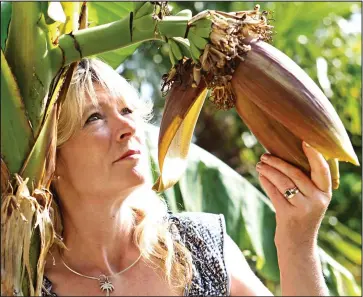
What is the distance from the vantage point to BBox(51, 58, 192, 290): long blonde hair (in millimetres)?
1552

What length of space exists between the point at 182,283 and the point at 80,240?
0.81 feet

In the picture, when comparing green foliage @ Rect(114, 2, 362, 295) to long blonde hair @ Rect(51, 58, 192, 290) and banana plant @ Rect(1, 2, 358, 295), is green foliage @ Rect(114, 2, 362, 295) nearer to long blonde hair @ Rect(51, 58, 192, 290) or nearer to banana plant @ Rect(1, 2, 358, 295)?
long blonde hair @ Rect(51, 58, 192, 290)

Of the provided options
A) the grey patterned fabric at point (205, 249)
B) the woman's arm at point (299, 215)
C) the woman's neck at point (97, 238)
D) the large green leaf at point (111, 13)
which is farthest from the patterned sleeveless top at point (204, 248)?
the large green leaf at point (111, 13)

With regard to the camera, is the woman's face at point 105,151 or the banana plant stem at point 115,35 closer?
the banana plant stem at point 115,35

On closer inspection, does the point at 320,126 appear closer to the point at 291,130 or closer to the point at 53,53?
the point at 291,130

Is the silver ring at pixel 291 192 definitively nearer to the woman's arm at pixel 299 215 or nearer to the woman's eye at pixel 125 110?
the woman's arm at pixel 299 215

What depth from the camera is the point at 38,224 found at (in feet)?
3.83

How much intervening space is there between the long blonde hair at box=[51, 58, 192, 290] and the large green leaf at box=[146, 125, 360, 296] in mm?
486

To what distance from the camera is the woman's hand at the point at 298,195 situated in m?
1.10

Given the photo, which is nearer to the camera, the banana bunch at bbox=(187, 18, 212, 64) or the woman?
the banana bunch at bbox=(187, 18, 212, 64)

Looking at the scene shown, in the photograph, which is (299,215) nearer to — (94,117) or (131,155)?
(131,155)

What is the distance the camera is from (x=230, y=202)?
90.7 inches

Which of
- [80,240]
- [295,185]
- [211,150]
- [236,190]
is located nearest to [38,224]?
[295,185]

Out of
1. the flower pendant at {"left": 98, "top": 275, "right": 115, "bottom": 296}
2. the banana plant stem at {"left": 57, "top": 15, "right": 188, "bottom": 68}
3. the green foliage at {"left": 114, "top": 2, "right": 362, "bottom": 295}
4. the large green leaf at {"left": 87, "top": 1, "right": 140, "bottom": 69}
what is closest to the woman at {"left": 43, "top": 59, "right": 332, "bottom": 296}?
the flower pendant at {"left": 98, "top": 275, "right": 115, "bottom": 296}
